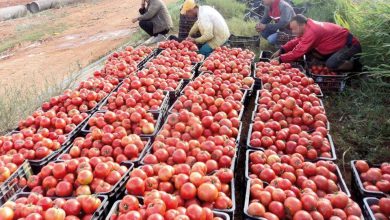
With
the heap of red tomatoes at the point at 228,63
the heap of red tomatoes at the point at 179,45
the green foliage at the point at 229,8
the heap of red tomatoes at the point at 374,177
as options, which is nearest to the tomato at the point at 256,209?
the heap of red tomatoes at the point at 374,177

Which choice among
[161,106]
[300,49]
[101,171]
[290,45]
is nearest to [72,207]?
[101,171]

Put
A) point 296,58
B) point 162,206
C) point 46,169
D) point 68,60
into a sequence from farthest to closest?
point 68,60
point 296,58
point 46,169
point 162,206

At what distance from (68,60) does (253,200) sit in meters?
8.47

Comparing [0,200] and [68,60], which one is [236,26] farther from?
[0,200]

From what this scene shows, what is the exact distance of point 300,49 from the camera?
18.7 ft

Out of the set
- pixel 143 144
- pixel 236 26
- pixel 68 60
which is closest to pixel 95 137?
pixel 143 144

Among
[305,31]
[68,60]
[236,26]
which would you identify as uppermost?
[305,31]

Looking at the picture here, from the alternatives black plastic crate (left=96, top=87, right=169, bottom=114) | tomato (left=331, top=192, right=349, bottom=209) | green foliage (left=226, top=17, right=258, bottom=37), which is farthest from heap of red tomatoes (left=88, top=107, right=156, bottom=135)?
green foliage (left=226, top=17, right=258, bottom=37)

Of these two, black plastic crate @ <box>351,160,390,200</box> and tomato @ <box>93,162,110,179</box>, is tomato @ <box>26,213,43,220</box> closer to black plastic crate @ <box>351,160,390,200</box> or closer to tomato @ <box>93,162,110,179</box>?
tomato @ <box>93,162,110,179</box>

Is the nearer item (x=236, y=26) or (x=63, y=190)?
(x=63, y=190)

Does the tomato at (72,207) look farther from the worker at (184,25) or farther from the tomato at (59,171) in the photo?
the worker at (184,25)

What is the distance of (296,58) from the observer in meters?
5.76

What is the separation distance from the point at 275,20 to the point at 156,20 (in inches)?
112

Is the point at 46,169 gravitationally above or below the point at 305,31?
below
